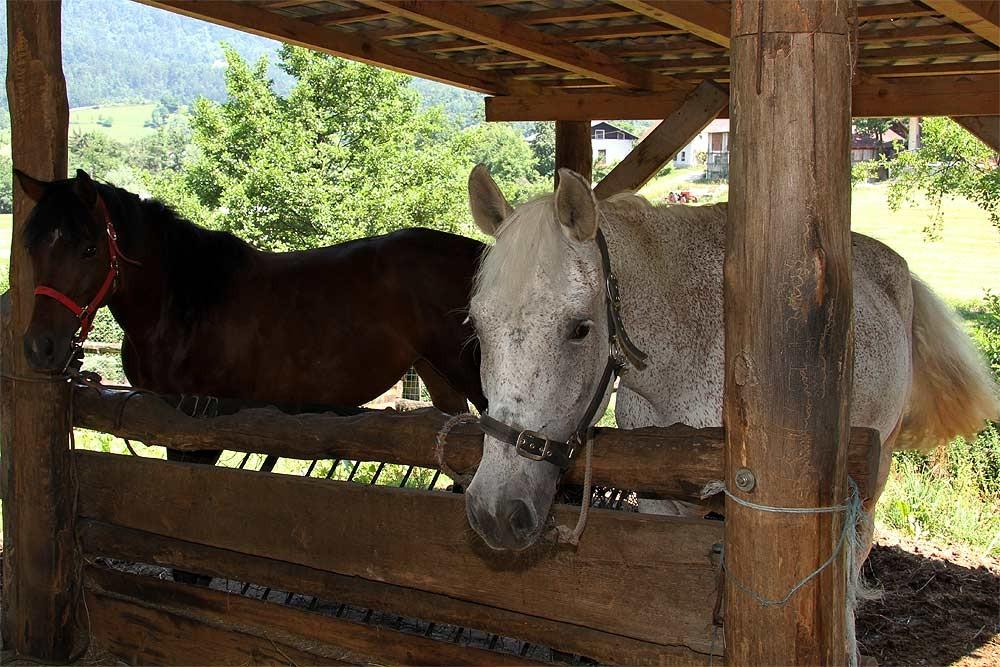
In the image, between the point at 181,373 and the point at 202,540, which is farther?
the point at 181,373

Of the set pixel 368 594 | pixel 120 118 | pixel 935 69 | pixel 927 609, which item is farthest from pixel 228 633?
pixel 120 118

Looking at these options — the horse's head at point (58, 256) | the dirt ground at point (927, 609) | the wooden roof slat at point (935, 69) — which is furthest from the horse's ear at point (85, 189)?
the wooden roof slat at point (935, 69)

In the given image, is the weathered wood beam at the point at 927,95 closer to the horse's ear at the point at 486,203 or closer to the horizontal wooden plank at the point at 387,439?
the horse's ear at the point at 486,203

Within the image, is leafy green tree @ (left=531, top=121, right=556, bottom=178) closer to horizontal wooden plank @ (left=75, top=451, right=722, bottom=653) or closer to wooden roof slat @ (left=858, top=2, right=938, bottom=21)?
wooden roof slat @ (left=858, top=2, right=938, bottom=21)

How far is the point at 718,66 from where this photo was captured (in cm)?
532

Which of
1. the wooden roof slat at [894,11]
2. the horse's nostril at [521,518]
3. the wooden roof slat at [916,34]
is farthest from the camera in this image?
the wooden roof slat at [916,34]

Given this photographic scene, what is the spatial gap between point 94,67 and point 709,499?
731 feet

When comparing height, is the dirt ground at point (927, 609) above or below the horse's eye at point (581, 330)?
below

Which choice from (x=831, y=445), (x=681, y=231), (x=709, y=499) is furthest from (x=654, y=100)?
(x=831, y=445)

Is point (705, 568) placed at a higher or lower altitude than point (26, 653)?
higher

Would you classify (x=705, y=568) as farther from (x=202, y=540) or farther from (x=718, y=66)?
(x=718, y=66)

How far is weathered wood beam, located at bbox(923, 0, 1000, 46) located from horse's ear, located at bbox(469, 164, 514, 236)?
2.15 meters

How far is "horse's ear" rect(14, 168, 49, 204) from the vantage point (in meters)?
3.41

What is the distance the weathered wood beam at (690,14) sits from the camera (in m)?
3.61
